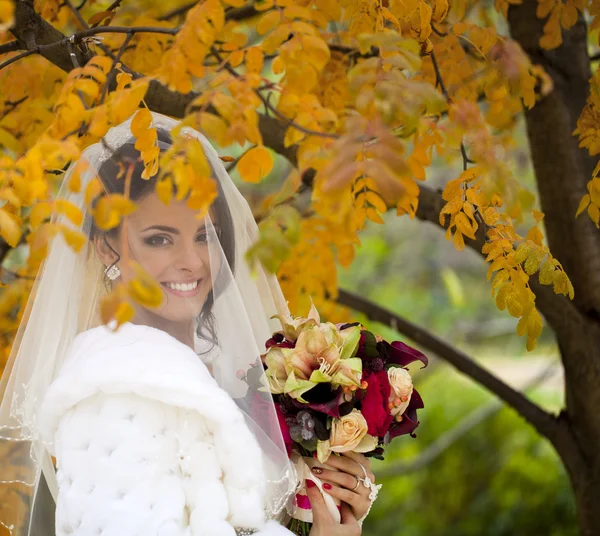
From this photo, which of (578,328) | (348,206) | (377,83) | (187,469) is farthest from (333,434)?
(578,328)

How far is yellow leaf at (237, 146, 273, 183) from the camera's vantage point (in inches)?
71.3

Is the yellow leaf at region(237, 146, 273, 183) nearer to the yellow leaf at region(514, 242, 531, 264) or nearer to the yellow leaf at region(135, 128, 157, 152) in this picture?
the yellow leaf at region(135, 128, 157, 152)

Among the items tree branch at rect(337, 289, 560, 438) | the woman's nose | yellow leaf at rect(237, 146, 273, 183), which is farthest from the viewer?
tree branch at rect(337, 289, 560, 438)

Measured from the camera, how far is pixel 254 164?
1833 mm

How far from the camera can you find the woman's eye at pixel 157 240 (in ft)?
7.09

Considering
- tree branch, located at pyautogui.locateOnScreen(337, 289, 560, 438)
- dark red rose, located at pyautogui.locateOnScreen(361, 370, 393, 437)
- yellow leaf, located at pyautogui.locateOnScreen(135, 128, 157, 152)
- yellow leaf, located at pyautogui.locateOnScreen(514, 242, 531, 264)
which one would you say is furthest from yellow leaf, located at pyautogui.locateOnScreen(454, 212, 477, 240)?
tree branch, located at pyautogui.locateOnScreen(337, 289, 560, 438)

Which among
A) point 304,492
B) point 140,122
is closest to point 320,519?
point 304,492

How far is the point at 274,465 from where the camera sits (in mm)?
1976

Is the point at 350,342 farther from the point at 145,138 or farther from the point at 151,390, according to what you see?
the point at 145,138

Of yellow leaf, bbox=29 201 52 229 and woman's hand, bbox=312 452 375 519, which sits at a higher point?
yellow leaf, bbox=29 201 52 229

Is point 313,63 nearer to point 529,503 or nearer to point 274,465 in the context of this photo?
point 274,465

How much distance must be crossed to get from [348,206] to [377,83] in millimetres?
269

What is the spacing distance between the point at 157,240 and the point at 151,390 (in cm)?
52

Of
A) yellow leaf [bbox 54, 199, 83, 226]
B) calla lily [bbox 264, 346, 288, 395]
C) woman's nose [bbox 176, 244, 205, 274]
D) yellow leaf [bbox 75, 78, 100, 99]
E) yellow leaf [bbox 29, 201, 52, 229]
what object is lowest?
calla lily [bbox 264, 346, 288, 395]
